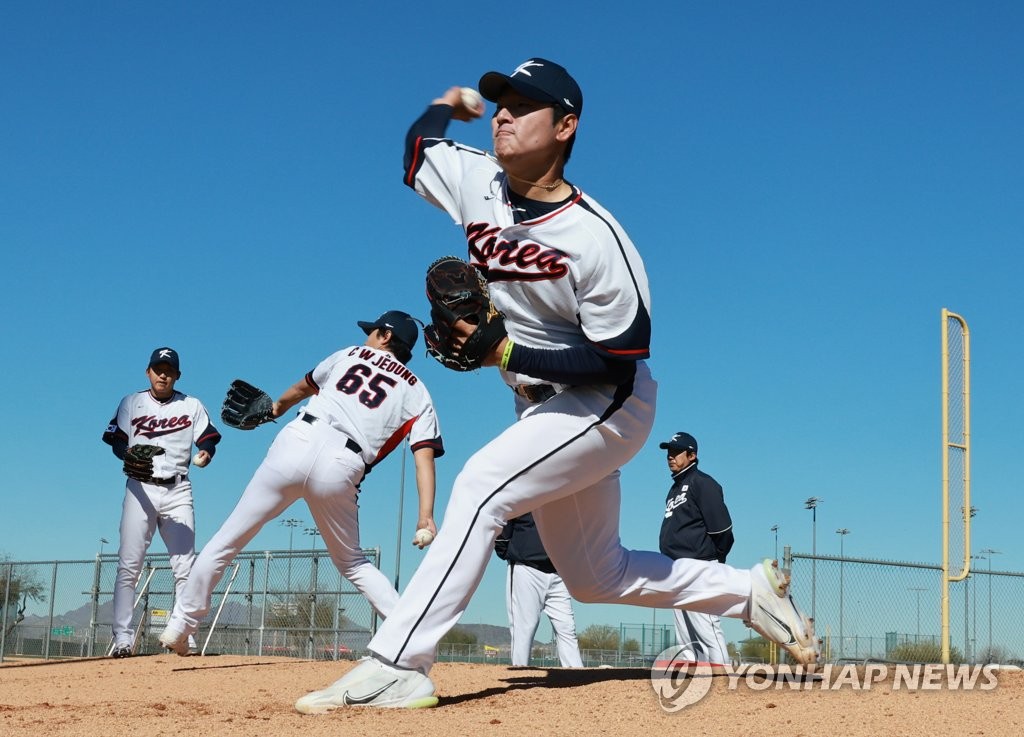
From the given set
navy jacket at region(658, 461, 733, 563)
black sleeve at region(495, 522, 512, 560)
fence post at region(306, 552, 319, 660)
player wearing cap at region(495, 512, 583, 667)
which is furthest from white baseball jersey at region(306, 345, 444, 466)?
fence post at region(306, 552, 319, 660)

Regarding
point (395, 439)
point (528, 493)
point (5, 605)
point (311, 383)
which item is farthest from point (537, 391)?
point (5, 605)

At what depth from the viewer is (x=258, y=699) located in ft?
17.1

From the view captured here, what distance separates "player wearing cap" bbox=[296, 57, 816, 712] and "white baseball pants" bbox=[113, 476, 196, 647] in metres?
6.73

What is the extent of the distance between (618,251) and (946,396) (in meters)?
8.21

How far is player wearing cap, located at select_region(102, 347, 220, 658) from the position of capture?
34.9 feet

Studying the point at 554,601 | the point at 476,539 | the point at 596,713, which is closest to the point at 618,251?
the point at 476,539

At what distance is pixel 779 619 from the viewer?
533 cm

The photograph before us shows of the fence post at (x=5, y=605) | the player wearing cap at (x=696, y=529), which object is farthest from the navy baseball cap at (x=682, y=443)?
the fence post at (x=5, y=605)

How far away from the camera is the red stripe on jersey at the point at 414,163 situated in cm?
495

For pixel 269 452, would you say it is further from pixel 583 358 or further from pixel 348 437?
pixel 583 358

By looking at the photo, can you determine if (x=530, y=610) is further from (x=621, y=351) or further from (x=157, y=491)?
(x=621, y=351)

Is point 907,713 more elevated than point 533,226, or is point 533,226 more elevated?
point 533,226

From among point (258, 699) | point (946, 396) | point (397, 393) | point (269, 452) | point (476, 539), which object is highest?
point (946, 396)

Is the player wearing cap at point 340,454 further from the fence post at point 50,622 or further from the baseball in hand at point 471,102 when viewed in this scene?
the fence post at point 50,622
